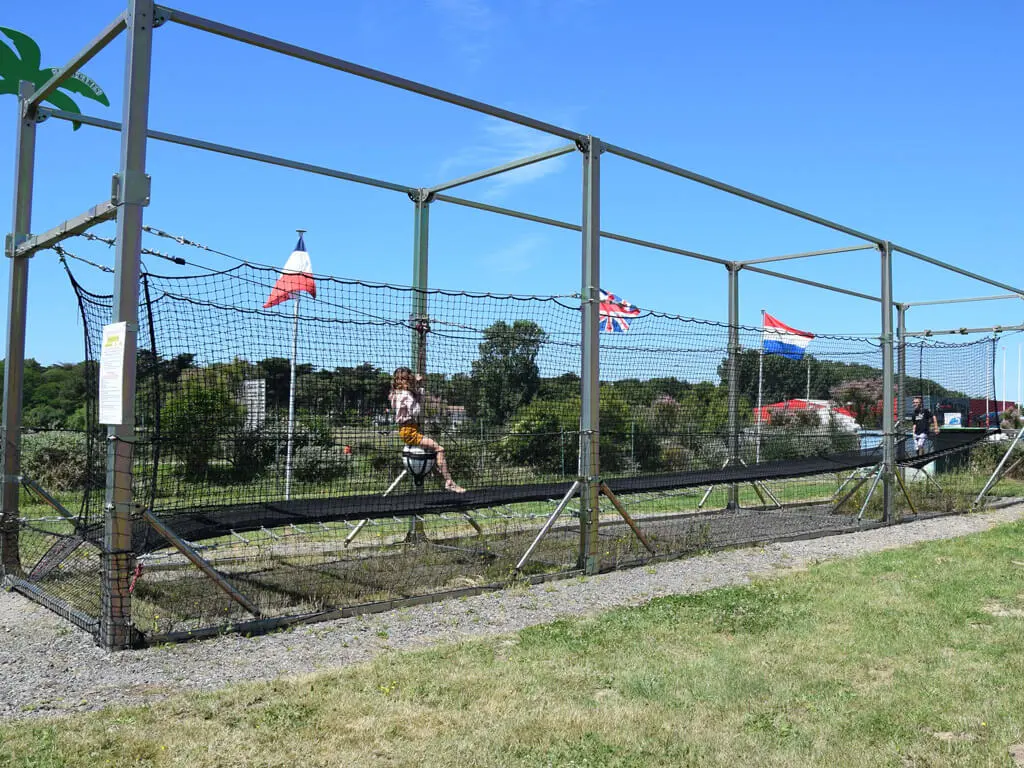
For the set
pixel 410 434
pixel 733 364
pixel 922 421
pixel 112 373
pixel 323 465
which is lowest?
pixel 323 465

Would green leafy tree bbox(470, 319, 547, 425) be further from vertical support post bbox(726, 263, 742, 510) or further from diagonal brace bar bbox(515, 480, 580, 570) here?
vertical support post bbox(726, 263, 742, 510)

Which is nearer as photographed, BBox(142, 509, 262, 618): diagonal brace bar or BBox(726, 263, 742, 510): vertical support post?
BBox(142, 509, 262, 618): diagonal brace bar

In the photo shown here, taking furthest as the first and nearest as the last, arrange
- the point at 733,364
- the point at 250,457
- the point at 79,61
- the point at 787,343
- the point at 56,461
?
the point at 56,461 < the point at 787,343 < the point at 733,364 < the point at 250,457 < the point at 79,61

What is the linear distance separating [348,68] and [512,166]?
1921 millimetres

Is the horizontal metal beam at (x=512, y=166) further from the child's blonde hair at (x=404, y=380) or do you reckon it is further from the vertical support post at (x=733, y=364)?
the vertical support post at (x=733, y=364)

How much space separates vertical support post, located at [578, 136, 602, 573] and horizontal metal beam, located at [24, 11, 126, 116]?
3.26 m

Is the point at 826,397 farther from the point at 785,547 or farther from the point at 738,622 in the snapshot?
the point at 738,622

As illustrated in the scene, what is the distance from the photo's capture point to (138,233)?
458 centimetres

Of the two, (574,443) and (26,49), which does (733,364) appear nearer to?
(574,443)

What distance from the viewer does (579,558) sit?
670cm

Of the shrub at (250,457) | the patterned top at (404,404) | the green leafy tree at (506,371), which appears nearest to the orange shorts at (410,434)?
the patterned top at (404,404)

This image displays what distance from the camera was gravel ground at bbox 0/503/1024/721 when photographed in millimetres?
3891

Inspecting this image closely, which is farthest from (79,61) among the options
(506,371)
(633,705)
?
(633,705)

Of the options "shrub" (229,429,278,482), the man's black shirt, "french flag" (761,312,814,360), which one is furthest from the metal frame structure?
the man's black shirt
